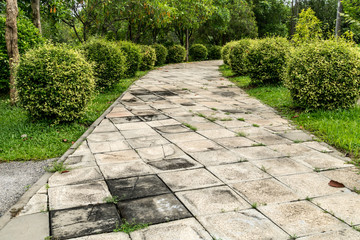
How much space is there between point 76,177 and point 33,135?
2.11 meters

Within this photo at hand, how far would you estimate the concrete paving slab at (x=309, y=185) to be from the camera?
11.1 feet

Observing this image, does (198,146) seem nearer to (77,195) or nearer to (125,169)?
(125,169)

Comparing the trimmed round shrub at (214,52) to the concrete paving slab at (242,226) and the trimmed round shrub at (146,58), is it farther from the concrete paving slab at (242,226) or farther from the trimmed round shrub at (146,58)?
the concrete paving slab at (242,226)

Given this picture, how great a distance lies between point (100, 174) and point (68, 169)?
45cm

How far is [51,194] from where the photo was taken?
3.35 meters

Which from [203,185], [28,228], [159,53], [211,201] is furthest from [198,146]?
[159,53]

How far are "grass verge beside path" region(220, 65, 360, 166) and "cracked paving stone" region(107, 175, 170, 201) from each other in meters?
2.52

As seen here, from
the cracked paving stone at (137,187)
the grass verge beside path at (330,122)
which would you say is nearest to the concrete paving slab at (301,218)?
the cracked paving stone at (137,187)

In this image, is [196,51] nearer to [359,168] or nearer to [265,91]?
[265,91]

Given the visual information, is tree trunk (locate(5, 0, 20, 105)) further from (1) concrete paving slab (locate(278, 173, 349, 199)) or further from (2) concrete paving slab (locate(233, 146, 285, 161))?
(1) concrete paving slab (locate(278, 173, 349, 199))

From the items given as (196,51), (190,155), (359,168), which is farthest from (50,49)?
(196,51)

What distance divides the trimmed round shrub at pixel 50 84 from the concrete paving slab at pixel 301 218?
13.4 ft

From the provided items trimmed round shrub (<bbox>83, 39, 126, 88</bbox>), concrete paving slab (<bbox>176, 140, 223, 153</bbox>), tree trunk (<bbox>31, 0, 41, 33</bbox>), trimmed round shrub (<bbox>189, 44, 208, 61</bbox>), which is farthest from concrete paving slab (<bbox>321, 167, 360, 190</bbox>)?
trimmed round shrub (<bbox>189, 44, 208, 61</bbox>)

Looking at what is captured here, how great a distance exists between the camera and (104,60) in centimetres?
950
